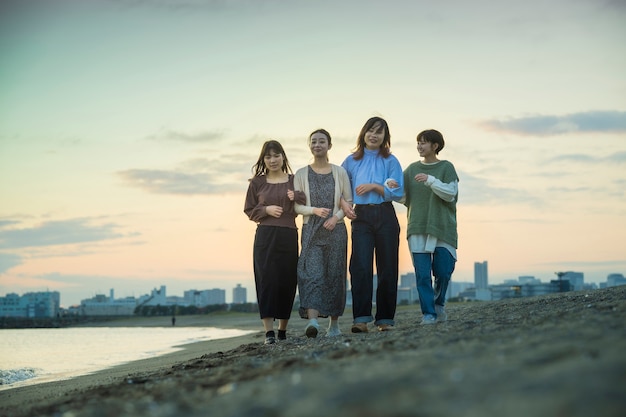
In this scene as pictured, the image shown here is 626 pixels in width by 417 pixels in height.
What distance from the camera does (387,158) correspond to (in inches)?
343

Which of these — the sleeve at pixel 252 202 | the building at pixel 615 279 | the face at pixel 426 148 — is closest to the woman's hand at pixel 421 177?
the face at pixel 426 148

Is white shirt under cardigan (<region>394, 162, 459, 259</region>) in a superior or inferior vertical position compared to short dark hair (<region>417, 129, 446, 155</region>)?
inferior

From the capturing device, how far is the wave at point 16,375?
12633 millimetres

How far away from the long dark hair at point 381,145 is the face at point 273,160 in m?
0.95

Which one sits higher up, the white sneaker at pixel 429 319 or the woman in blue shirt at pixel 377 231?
the woman in blue shirt at pixel 377 231

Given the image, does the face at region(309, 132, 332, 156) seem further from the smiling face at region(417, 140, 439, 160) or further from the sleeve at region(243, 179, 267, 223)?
the smiling face at region(417, 140, 439, 160)

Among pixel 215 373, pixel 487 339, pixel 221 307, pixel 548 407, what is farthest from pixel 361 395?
pixel 221 307

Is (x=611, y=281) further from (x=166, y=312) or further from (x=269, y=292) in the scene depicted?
(x=269, y=292)

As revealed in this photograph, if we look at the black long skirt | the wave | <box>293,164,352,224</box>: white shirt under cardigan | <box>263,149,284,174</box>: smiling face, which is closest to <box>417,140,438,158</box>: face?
<box>293,164,352,224</box>: white shirt under cardigan

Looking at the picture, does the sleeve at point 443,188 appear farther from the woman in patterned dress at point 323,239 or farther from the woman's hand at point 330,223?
the woman's hand at point 330,223

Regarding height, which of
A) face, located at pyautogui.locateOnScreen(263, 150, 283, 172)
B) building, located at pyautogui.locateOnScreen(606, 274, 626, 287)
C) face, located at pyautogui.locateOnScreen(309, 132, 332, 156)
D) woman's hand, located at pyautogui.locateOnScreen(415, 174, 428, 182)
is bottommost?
building, located at pyautogui.locateOnScreen(606, 274, 626, 287)

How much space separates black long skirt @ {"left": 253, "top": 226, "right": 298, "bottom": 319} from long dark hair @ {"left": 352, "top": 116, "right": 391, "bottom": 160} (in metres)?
1.28

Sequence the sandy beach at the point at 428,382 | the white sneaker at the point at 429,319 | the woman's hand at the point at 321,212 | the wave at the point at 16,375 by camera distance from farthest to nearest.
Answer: the wave at the point at 16,375 → the woman's hand at the point at 321,212 → the white sneaker at the point at 429,319 → the sandy beach at the point at 428,382

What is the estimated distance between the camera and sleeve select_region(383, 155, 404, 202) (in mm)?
8477
